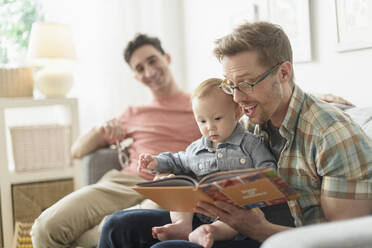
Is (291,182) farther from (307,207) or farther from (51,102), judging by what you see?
(51,102)

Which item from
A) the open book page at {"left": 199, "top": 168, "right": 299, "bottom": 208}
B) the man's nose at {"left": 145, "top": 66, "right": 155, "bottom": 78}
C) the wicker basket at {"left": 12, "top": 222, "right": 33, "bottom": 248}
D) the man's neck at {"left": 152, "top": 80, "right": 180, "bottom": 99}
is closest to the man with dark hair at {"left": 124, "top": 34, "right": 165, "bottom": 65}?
the man's nose at {"left": 145, "top": 66, "right": 155, "bottom": 78}

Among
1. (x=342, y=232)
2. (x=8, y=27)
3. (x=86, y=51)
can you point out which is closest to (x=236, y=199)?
(x=342, y=232)

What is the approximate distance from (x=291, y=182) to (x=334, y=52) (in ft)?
3.58

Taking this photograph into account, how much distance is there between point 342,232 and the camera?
0.74m

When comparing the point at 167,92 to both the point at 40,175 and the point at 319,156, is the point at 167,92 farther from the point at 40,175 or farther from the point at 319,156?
the point at 319,156

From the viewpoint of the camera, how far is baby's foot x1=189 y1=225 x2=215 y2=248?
131 cm

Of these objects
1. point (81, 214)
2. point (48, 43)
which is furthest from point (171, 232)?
point (48, 43)

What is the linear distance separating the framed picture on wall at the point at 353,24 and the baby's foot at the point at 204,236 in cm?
117

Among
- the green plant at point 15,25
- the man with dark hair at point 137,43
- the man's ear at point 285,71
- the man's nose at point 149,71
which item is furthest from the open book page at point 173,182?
the green plant at point 15,25

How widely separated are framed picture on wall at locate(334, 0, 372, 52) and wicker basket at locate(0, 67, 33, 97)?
79.0 inches

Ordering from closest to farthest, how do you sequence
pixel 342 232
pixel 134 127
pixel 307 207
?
pixel 342 232
pixel 307 207
pixel 134 127

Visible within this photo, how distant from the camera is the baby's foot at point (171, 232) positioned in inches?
58.0

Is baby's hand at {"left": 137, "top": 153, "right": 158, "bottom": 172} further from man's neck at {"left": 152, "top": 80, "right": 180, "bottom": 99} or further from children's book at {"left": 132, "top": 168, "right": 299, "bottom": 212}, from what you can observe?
man's neck at {"left": 152, "top": 80, "right": 180, "bottom": 99}

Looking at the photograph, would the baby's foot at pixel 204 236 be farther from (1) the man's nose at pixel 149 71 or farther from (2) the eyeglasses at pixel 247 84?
(1) the man's nose at pixel 149 71
